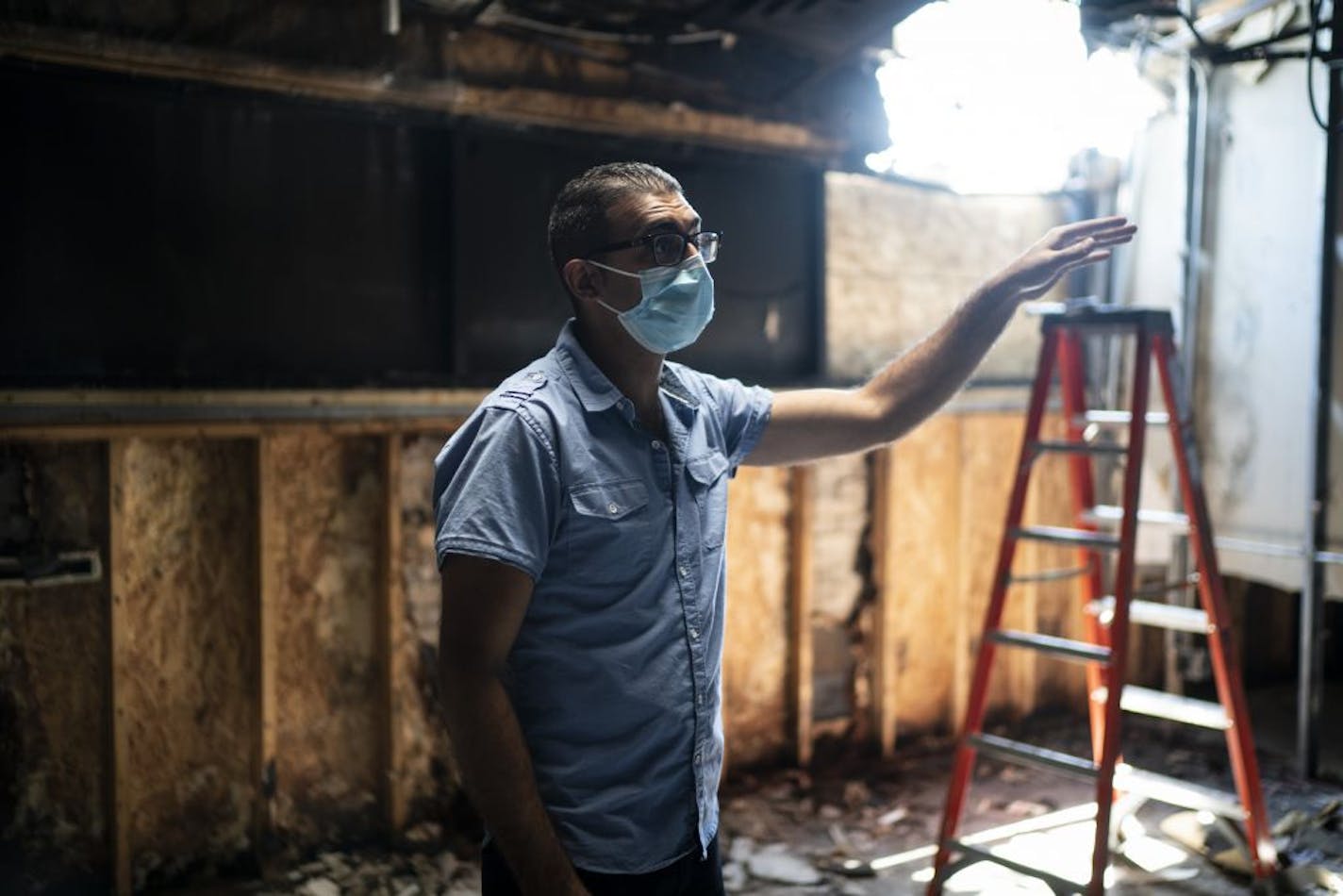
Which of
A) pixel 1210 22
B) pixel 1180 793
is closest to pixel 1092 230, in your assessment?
pixel 1180 793

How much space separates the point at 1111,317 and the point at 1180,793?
1.41m

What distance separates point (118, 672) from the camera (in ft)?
9.93

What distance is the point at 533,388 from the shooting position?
145cm

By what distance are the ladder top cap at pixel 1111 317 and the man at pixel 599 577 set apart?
162cm

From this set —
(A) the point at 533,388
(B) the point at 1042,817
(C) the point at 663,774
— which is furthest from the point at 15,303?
(B) the point at 1042,817

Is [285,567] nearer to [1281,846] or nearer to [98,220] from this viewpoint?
[98,220]

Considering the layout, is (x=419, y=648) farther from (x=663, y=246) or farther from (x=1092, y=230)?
(x=1092, y=230)

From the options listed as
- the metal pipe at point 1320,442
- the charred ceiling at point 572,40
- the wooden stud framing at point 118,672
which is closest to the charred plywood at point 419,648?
the wooden stud framing at point 118,672

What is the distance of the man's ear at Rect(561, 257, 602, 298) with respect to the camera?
1570mm

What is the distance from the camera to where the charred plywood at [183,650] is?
3.06 metres

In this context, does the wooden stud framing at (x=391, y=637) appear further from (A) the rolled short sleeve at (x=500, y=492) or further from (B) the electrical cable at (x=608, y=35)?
(A) the rolled short sleeve at (x=500, y=492)

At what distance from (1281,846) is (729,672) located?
192 cm

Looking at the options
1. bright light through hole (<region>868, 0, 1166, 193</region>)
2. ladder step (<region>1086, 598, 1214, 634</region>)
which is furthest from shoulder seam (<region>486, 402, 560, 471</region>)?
bright light through hole (<region>868, 0, 1166, 193</region>)

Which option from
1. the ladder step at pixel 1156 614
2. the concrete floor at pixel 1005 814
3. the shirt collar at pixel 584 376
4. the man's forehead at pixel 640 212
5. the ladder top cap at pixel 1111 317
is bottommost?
the concrete floor at pixel 1005 814
